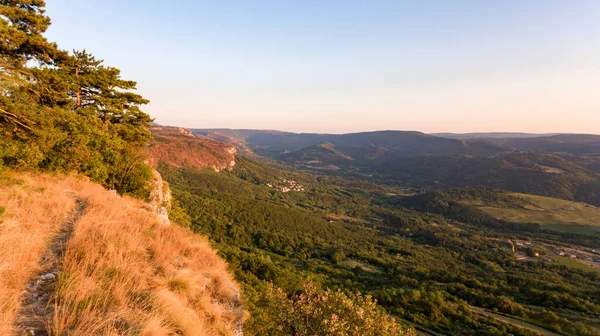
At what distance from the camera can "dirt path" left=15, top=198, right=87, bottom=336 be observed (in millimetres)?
3543

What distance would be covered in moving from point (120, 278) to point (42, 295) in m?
1.18

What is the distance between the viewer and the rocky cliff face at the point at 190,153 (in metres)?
139

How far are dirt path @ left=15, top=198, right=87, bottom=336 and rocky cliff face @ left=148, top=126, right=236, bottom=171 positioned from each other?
443 ft

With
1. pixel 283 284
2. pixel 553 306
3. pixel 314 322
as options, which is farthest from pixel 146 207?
pixel 553 306

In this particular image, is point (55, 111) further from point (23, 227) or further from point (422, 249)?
point (422, 249)

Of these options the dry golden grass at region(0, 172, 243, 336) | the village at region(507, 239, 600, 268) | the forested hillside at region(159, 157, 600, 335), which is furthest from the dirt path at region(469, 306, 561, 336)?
the village at region(507, 239, 600, 268)

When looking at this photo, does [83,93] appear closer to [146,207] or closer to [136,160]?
[136,160]

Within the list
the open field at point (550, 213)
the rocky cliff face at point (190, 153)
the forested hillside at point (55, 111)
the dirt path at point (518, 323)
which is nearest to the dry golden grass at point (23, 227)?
the forested hillside at point (55, 111)

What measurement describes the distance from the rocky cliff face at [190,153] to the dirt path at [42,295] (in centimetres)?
13503

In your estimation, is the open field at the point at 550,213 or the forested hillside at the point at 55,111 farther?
the open field at the point at 550,213

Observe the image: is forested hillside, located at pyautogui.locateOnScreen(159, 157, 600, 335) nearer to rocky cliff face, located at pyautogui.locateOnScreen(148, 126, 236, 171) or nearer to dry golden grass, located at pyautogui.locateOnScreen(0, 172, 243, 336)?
dry golden grass, located at pyautogui.locateOnScreen(0, 172, 243, 336)

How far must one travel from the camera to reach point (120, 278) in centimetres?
496

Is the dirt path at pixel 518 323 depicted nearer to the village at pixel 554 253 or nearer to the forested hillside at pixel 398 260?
the forested hillside at pixel 398 260

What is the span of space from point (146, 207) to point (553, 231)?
188860mm
